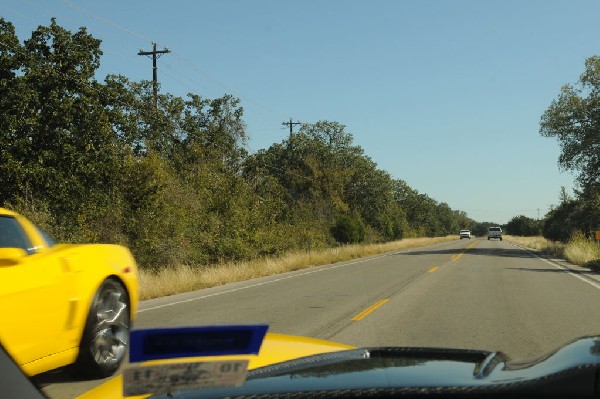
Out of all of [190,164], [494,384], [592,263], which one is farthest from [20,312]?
[190,164]

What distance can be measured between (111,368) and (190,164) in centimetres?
2962

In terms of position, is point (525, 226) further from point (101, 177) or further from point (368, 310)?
point (368, 310)

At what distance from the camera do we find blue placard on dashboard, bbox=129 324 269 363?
216 centimetres

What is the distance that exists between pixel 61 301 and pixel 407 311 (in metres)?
7.75

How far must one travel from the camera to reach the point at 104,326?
20.0 ft

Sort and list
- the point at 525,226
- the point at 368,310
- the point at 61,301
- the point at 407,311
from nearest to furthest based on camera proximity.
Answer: the point at 61,301, the point at 407,311, the point at 368,310, the point at 525,226

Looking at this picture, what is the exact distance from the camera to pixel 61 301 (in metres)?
5.50

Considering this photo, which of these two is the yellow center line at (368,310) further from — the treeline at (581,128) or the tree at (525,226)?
the tree at (525,226)

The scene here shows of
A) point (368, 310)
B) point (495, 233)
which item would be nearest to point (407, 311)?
point (368, 310)

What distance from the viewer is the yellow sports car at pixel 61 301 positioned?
196 inches

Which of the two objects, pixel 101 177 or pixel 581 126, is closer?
pixel 101 177

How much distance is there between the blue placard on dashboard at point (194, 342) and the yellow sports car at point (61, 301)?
3077 millimetres

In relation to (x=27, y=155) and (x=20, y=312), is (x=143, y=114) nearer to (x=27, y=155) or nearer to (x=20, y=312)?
(x=27, y=155)

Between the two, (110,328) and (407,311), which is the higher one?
(110,328)
